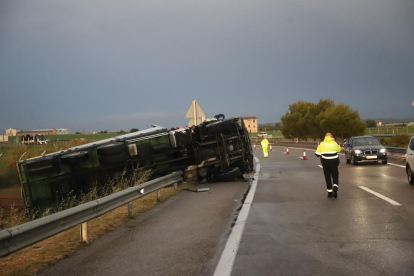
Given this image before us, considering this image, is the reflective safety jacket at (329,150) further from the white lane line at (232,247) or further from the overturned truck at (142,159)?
the overturned truck at (142,159)

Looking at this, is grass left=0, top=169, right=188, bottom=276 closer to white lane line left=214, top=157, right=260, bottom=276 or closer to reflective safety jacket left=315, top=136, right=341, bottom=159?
white lane line left=214, top=157, right=260, bottom=276

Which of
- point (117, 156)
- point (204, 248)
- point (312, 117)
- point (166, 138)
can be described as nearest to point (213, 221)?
point (204, 248)

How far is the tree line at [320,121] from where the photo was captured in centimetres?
6588

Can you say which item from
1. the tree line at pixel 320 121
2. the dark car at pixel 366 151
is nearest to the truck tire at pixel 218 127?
the dark car at pixel 366 151

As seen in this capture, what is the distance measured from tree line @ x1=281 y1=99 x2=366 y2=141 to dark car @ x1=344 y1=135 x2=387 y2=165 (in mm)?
44536

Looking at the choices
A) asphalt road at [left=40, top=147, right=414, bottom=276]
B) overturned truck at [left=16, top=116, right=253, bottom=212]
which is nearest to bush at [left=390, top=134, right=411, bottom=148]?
overturned truck at [left=16, top=116, right=253, bottom=212]

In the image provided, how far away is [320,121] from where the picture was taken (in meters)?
71.6

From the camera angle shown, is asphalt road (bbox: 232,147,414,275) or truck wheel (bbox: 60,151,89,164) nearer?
asphalt road (bbox: 232,147,414,275)

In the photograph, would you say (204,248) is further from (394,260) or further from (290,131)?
(290,131)

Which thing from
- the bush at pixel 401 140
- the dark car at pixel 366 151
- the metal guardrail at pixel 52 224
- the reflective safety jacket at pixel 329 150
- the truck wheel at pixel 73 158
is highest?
the truck wheel at pixel 73 158

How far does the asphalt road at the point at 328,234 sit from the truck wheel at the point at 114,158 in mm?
4609

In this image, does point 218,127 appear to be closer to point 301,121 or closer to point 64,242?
point 64,242

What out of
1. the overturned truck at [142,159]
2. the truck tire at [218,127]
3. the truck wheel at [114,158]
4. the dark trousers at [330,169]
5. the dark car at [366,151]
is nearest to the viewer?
the dark trousers at [330,169]

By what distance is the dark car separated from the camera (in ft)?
70.8
